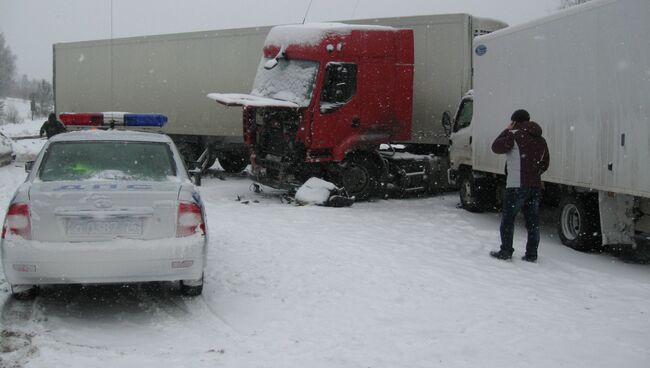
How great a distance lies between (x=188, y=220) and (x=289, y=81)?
27.0ft

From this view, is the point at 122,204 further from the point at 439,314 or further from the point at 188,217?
the point at 439,314

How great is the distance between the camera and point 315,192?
1330 cm

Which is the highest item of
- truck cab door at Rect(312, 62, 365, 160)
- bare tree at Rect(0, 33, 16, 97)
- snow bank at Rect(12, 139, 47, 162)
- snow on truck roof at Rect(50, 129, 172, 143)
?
bare tree at Rect(0, 33, 16, 97)

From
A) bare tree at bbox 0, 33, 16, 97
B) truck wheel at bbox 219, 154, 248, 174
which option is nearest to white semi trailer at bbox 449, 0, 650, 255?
truck wheel at bbox 219, 154, 248, 174

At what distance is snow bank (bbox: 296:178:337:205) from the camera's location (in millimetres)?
13203

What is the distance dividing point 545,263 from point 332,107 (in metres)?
6.20

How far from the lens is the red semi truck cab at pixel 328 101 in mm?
13609

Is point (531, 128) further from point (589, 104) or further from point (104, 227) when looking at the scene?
point (104, 227)

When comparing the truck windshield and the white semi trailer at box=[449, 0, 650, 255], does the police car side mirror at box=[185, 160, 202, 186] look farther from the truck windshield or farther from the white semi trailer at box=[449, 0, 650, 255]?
the truck windshield

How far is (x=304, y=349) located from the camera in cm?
526

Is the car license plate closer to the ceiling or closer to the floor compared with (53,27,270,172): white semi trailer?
closer to the floor

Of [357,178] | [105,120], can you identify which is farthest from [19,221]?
[357,178]

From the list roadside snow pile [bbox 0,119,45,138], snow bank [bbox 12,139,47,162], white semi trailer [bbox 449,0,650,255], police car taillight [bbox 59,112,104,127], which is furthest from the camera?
roadside snow pile [bbox 0,119,45,138]

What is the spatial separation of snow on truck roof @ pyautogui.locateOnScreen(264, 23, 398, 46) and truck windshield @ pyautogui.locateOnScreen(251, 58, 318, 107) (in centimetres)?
42
